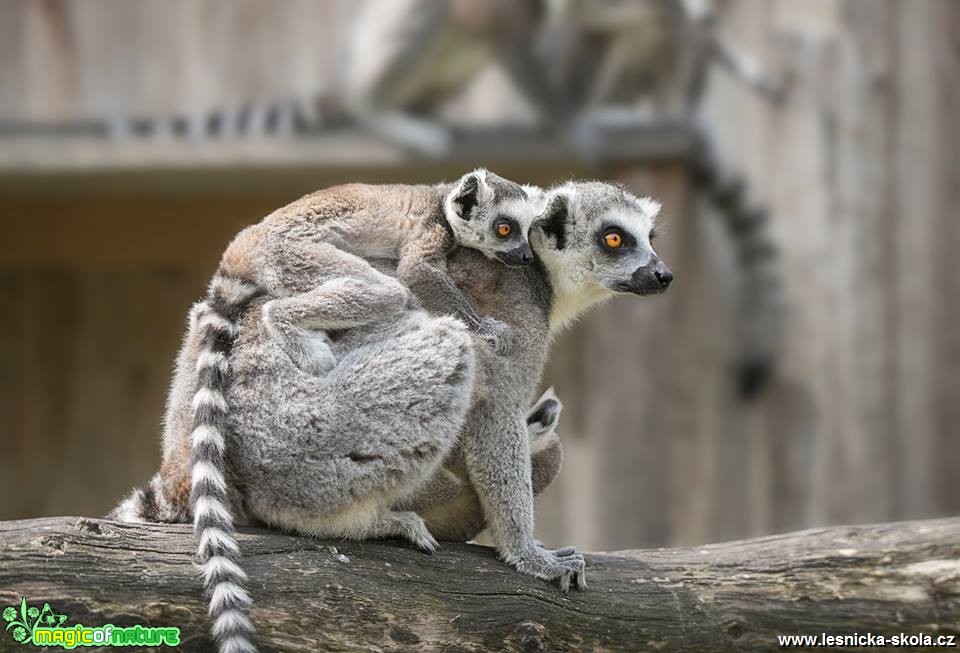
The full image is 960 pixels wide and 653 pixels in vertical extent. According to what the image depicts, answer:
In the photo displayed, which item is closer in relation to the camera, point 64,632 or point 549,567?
point 64,632

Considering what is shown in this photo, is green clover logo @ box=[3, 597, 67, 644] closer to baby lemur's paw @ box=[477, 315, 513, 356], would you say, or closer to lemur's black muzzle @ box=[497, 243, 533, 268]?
baby lemur's paw @ box=[477, 315, 513, 356]

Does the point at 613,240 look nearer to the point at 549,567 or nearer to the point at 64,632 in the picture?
the point at 549,567

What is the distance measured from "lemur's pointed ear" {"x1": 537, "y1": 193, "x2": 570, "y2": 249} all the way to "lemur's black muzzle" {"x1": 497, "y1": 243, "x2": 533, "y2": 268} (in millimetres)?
283

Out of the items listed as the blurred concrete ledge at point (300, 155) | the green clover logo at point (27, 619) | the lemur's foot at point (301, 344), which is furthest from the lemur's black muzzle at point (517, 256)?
the blurred concrete ledge at point (300, 155)

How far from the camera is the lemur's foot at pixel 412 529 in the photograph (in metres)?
4.56

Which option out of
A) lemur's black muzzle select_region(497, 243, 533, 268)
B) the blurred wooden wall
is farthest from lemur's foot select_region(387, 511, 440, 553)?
the blurred wooden wall

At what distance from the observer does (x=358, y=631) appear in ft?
13.9

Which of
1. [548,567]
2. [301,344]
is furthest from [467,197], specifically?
[548,567]

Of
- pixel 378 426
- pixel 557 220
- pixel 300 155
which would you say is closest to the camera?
pixel 378 426

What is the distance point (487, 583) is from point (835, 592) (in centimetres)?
151

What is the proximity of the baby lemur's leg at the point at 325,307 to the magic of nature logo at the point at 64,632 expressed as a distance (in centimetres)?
106

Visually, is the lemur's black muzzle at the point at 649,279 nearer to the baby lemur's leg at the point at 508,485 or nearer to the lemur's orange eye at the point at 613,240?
the lemur's orange eye at the point at 613,240

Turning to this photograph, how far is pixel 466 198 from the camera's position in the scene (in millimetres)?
4887

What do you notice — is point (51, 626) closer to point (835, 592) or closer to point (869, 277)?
point (835, 592)
